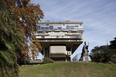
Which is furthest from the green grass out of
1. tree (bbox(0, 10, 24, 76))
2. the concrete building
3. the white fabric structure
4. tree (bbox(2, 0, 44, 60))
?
the concrete building

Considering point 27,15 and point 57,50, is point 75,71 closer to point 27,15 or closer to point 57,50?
point 27,15

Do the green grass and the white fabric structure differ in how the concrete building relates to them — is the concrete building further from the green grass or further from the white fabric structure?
the green grass

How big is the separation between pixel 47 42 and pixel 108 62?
23485mm

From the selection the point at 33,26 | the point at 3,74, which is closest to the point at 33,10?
the point at 33,26

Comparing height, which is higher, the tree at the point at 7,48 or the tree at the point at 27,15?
the tree at the point at 27,15

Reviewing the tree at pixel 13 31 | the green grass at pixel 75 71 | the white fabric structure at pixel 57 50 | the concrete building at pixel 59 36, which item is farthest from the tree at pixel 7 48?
the white fabric structure at pixel 57 50

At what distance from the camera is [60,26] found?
→ 152 ft

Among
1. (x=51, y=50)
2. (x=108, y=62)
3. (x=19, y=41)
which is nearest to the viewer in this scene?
(x=19, y=41)

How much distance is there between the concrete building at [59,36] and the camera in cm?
4209

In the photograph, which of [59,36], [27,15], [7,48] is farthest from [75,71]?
[59,36]

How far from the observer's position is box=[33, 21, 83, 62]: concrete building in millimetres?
42094

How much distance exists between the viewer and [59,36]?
42406 mm

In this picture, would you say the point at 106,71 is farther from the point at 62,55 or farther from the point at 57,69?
the point at 62,55

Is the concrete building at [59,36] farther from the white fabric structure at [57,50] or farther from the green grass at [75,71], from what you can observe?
the green grass at [75,71]
